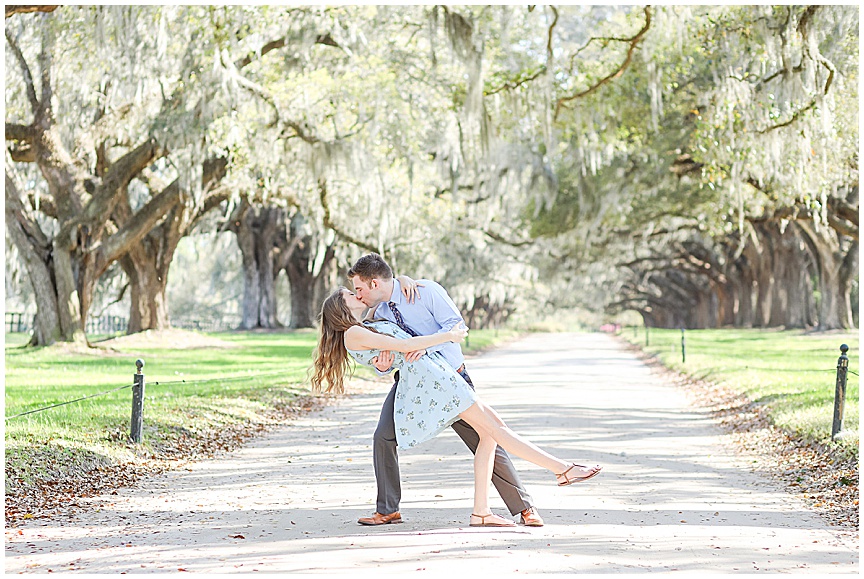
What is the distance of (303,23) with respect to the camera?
21500 millimetres

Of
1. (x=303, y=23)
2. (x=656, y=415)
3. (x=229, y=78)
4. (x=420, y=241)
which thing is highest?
(x=303, y=23)

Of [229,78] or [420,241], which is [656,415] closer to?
[229,78]

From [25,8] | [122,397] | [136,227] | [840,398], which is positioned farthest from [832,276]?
[25,8]

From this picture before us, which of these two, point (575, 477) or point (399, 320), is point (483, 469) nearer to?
point (575, 477)

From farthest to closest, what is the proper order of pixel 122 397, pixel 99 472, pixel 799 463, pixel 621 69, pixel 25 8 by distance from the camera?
pixel 621 69
pixel 122 397
pixel 25 8
pixel 799 463
pixel 99 472

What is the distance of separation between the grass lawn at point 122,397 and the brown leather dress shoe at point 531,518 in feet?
12.8

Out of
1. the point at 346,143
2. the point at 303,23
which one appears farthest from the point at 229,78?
the point at 346,143

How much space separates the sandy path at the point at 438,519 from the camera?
19.1ft

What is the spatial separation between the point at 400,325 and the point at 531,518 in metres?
1.50

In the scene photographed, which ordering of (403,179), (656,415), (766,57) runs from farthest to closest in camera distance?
(403,179) < (766,57) < (656,415)

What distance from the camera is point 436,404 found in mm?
6781

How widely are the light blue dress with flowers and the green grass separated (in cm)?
431

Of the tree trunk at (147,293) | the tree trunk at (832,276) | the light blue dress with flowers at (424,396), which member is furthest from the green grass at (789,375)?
the tree trunk at (147,293)

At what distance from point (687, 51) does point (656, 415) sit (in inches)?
381
